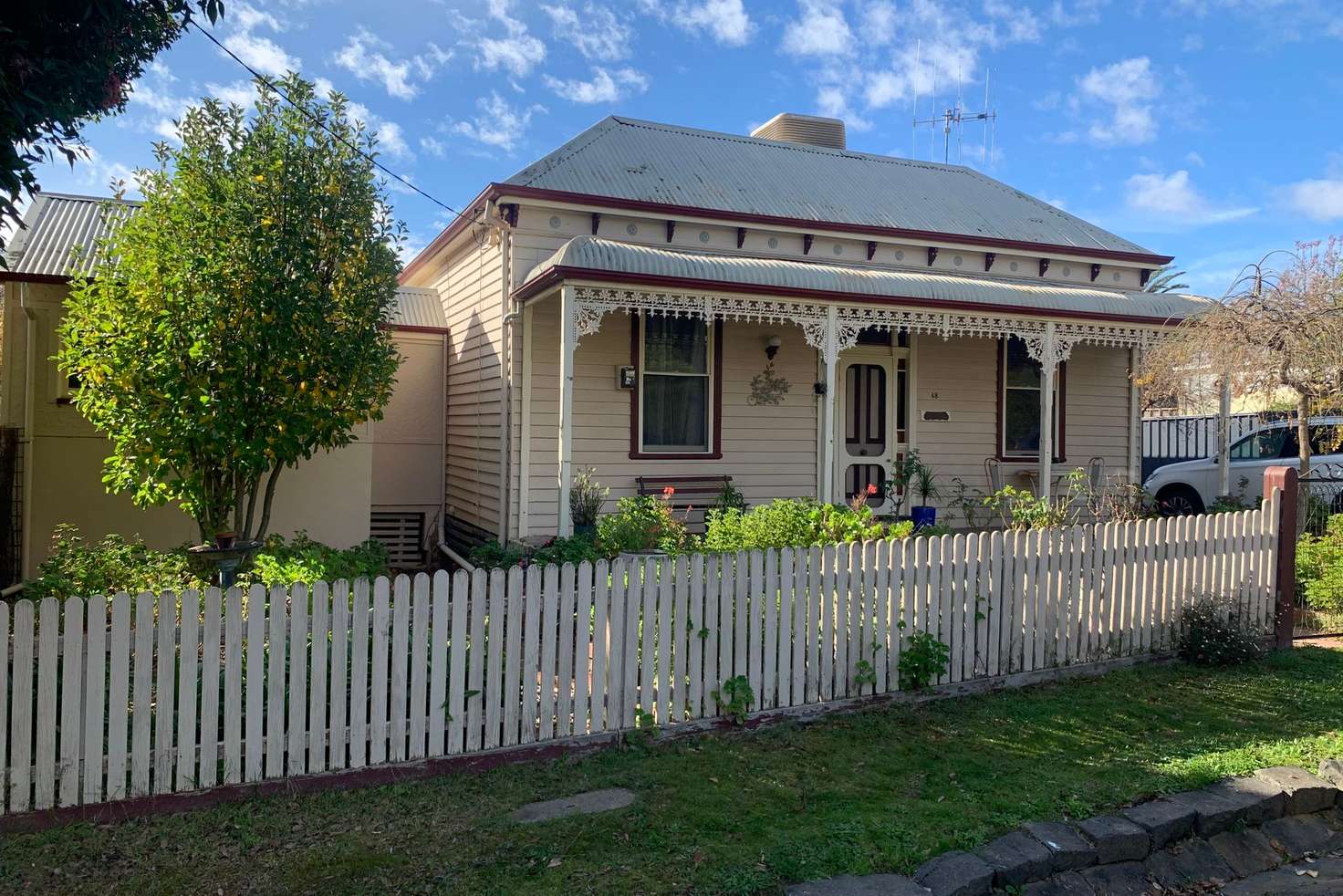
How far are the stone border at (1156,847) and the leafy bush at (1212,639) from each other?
2.03 meters

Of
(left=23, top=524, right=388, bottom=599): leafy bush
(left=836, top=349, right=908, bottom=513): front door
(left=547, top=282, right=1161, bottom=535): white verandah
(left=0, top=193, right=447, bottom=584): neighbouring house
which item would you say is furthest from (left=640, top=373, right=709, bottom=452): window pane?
(left=23, top=524, right=388, bottom=599): leafy bush

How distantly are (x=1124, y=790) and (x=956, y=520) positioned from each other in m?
8.47

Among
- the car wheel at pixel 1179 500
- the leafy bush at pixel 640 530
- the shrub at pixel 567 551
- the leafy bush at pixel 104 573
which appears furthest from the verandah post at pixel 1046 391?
the leafy bush at pixel 104 573

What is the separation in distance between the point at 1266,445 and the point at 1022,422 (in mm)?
4134

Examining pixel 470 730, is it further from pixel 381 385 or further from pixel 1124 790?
pixel 381 385

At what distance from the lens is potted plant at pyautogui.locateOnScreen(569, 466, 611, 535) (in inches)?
402

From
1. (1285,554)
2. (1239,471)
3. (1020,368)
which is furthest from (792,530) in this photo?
(1239,471)

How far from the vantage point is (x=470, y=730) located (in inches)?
186

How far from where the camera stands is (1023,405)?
44.7ft

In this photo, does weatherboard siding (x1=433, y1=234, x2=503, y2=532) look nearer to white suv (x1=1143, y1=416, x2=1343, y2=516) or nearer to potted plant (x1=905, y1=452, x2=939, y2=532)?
potted plant (x1=905, y1=452, x2=939, y2=532)

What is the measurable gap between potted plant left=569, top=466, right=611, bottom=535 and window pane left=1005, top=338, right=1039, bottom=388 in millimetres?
6852

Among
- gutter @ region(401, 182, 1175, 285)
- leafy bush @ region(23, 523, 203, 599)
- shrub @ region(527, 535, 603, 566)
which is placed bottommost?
shrub @ region(527, 535, 603, 566)

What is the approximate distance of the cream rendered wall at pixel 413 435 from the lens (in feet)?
44.1

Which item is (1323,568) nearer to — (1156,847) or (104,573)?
(1156,847)
